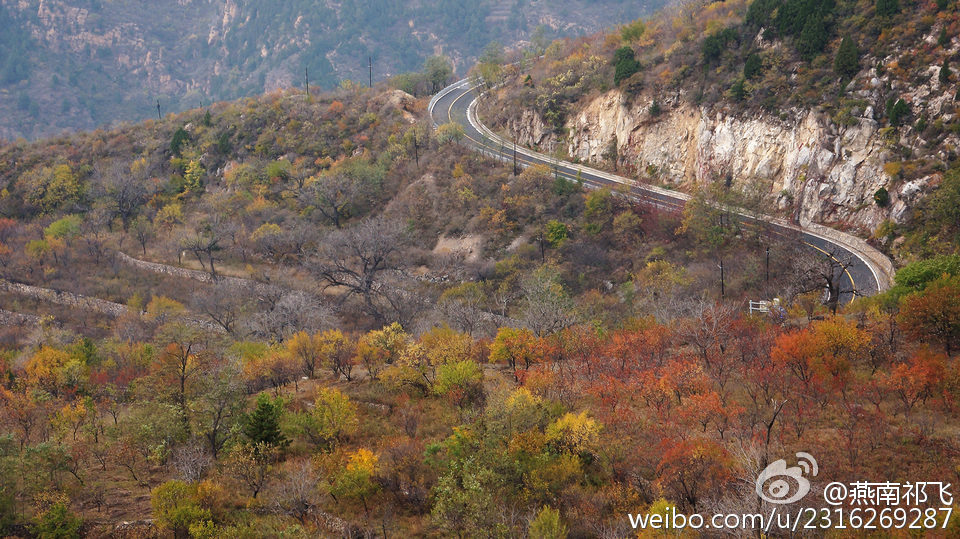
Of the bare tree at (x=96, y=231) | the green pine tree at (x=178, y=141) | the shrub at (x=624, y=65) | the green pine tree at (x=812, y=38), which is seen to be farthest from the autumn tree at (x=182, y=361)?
the green pine tree at (x=178, y=141)

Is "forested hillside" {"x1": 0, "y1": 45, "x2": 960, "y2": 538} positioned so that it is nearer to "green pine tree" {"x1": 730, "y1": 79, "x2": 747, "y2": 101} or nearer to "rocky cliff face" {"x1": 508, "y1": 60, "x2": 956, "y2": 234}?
"rocky cliff face" {"x1": 508, "y1": 60, "x2": 956, "y2": 234}

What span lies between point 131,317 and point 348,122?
38.0 m

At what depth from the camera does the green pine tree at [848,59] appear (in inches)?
1937

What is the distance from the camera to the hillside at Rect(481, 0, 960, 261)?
44.2 meters

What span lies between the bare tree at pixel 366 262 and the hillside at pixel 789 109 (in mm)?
22125

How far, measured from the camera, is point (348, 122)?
82.1 meters

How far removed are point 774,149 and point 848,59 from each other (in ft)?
26.8

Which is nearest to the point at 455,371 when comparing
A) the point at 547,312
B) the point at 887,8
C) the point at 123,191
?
the point at 547,312

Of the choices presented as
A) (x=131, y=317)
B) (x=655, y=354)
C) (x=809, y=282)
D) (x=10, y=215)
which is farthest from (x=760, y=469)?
(x=10, y=215)

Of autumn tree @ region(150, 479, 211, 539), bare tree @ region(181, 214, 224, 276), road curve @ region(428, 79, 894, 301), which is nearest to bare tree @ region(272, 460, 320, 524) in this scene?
autumn tree @ region(150, 479, 211, 539)

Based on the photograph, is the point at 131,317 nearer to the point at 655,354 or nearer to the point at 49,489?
the point at 49,489

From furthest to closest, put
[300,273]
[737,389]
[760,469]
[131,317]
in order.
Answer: [300,273] → [131,317] → [737,389] → [760,469]

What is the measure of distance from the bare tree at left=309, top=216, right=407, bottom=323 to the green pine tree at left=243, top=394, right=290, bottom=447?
77.3 feet

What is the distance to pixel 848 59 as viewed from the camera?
1938 inches
